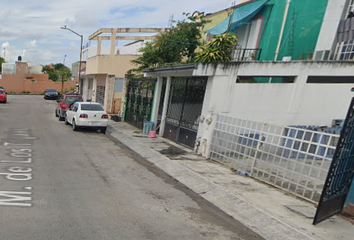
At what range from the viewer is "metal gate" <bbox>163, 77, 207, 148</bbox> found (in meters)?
10.5

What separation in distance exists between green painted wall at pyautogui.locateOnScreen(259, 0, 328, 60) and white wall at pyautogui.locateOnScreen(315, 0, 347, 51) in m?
0.15

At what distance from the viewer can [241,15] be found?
12.5 m

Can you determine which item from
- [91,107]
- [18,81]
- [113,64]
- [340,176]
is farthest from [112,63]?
[18,81]

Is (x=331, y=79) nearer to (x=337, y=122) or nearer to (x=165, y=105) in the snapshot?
(x=337, y=122)

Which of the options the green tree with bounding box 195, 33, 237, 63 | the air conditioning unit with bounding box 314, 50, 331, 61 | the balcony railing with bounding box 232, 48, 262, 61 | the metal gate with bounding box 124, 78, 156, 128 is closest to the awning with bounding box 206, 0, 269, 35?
the balcony railing with bounding box 232, 48, 262, 61

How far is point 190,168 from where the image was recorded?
7.73 meters

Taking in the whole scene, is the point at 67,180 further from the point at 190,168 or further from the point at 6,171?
the point at 190,168

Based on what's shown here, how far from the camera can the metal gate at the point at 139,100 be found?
586 inches

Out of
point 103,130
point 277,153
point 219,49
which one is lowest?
point 103,130

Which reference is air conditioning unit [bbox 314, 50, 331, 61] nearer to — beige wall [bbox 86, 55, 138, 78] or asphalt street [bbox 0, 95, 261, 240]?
asphalt street [bbox 0, 95, 261, 240]

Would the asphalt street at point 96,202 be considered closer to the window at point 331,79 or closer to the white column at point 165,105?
the white column at point 165,105

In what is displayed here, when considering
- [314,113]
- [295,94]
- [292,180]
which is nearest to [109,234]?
[292,180]

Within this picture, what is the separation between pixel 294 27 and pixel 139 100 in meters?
9.26

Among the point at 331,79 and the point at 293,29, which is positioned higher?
the point at 293,29
